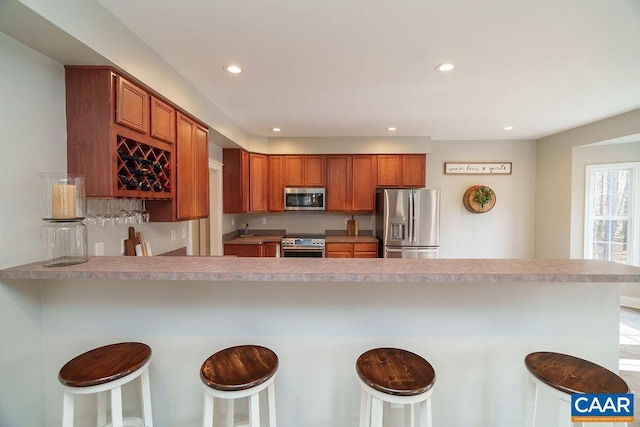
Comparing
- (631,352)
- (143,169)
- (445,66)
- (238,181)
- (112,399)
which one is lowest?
(631,352)

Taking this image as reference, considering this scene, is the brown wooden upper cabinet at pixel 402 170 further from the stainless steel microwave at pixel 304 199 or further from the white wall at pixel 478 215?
the stainless steel microwave at pixel 304 199

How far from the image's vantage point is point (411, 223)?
3.90 meters

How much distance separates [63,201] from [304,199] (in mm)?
3124

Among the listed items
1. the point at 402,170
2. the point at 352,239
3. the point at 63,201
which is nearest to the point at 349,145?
the point at 402,170

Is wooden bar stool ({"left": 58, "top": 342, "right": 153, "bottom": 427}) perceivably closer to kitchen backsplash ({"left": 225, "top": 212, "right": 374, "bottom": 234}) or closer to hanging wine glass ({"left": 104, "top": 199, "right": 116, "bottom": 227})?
hanging wine glass ({"left": 104, "top": 199, "right": 116, "bottom": 227})

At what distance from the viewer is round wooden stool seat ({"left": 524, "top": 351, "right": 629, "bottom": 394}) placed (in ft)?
3.41

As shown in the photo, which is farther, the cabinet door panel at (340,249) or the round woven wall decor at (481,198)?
the round woven wall decor at (481,198)

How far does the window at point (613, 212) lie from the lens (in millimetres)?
3625

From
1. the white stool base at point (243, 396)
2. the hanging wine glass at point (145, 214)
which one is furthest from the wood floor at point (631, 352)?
the hanging wine glass at point (145, 214)

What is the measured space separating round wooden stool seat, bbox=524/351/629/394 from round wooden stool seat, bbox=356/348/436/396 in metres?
0.46

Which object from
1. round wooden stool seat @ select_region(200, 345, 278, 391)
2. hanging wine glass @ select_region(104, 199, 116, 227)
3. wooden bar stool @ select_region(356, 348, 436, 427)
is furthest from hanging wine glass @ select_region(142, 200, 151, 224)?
wooden bar stool @ select_region(356, 348, 436, 427)

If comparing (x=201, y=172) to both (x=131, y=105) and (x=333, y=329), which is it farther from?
(x=333, y=329)

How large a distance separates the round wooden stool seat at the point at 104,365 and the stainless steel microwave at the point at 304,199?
10.1 ft

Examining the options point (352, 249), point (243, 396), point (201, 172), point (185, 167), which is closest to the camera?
point (243, 396)
